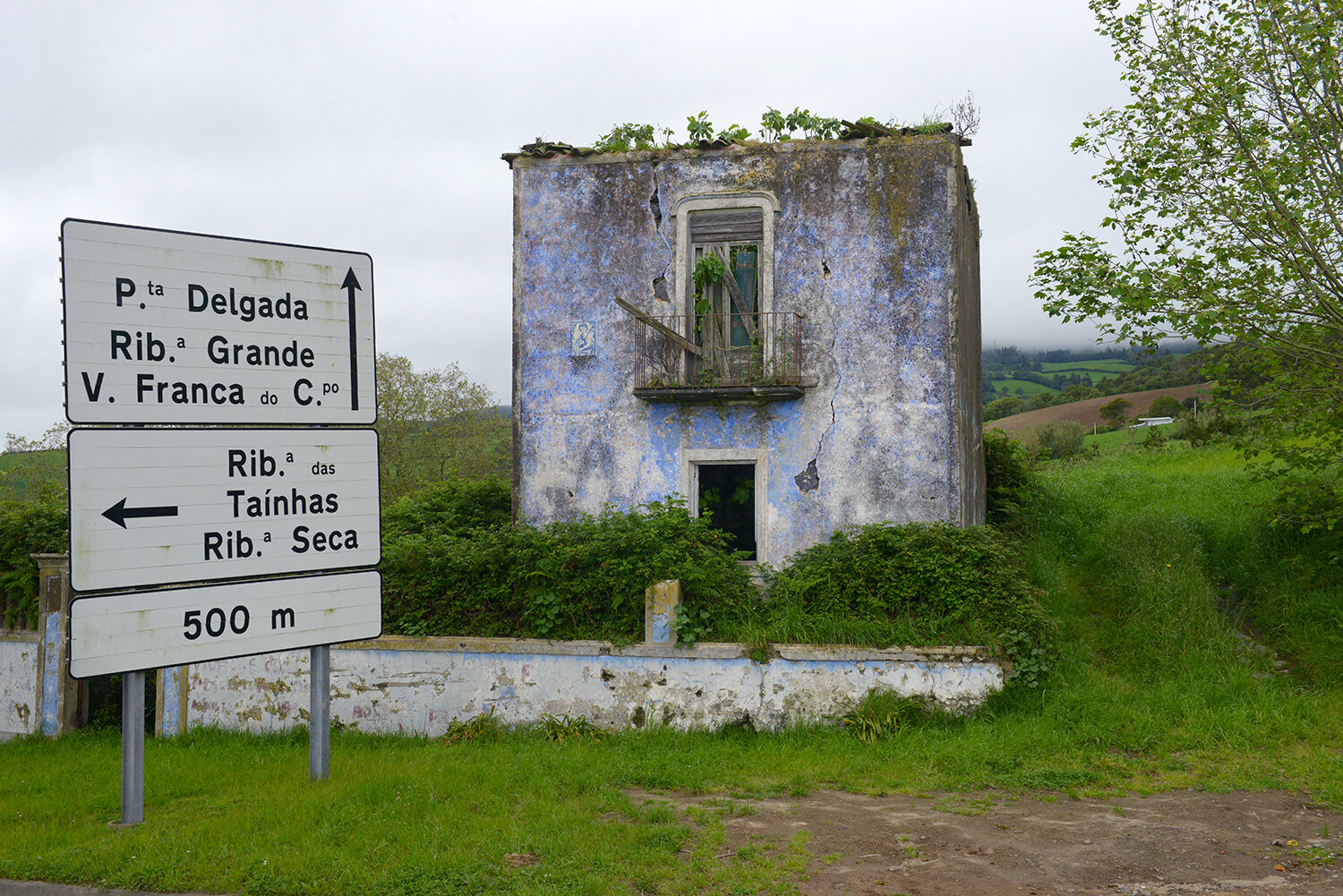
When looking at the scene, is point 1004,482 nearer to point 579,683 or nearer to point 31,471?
point 579,683

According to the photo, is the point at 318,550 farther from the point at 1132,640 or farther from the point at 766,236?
the point at 1132,640

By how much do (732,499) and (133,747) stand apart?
25.9 ft

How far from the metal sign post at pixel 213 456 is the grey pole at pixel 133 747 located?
13 millimetres

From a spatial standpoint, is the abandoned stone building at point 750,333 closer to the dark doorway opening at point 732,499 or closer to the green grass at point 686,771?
the dark doorway opening at point 732,499

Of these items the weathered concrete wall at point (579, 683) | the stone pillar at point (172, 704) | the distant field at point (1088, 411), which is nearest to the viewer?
the weathered concrete wall at point (579, 683)

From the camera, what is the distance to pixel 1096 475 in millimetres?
21078

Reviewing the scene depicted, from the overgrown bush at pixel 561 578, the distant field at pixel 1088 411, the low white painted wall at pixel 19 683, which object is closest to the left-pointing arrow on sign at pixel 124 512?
the overgrown bush at pixel 561 578

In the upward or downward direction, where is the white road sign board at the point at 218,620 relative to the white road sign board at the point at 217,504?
downward

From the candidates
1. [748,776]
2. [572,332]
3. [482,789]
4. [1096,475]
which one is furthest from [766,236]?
[1096,475]

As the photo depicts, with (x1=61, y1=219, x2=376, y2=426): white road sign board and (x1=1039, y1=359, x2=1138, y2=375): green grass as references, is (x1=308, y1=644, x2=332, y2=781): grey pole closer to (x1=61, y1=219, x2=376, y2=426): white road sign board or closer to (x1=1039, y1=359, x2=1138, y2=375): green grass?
(x1=61, y1=219, x2=376, y2=426): white road sign board

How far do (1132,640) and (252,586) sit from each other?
30.7 ft

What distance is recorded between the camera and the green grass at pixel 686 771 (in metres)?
5.25

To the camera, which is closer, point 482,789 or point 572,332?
point 482,789

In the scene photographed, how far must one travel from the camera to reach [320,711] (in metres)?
6.28
